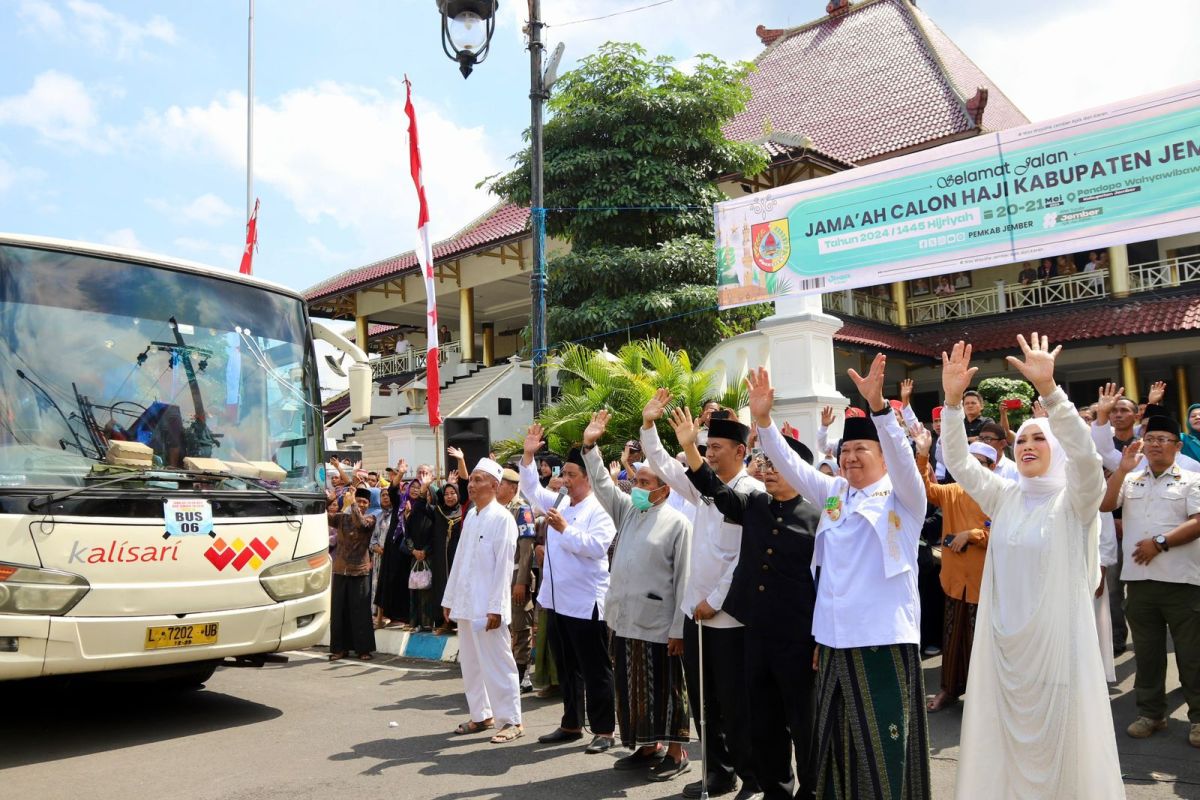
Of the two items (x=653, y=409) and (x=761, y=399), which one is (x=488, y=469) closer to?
(x=653, y=409)

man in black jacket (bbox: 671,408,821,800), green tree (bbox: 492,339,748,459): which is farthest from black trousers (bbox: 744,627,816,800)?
green tree (bbox: 492,339,748,459)

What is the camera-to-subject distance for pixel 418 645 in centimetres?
1052

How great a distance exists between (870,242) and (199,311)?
6.82m

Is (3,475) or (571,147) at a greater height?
(571,147)

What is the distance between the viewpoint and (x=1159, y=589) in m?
5.95

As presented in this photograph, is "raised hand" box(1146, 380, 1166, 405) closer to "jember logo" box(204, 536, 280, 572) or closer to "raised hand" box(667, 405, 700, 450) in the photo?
"raised hand" box(667, 405, 700, 450)

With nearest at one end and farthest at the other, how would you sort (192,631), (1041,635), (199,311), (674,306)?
(1041,635)
(192,631)
(199,311)
(674,306)

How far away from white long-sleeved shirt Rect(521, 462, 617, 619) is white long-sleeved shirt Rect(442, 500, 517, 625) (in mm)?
344

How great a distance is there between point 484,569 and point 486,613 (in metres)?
0.31

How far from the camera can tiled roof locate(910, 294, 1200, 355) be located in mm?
16734

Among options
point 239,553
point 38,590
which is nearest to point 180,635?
point 239,553

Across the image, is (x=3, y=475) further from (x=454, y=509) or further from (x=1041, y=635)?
(x=1041, y=635)

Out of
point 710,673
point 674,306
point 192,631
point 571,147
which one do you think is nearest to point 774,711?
point 710,673

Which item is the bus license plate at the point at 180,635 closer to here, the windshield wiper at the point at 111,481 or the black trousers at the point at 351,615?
the windshield wiper at the point at 111,481
